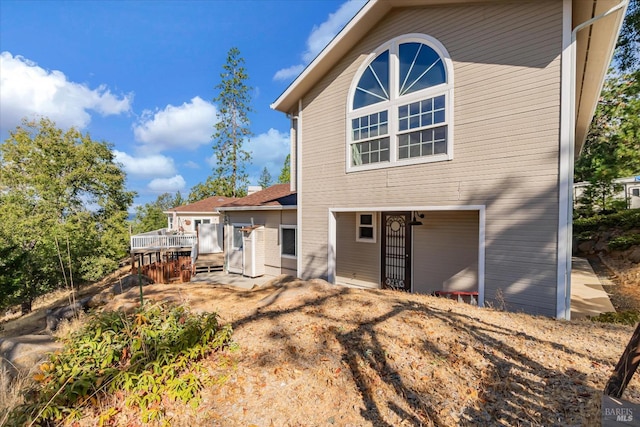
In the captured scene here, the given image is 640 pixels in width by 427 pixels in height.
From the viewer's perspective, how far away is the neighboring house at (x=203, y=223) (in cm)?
1947

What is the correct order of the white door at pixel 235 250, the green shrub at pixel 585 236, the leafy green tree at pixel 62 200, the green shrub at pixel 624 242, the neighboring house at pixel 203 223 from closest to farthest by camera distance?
the green shrub at pixel 624 242 → the white door at pixel 235 250 → the green shrub at pixel 585 236 → the leafy green tree at pixel 62 200 → the neighboring house at pixel 203 223

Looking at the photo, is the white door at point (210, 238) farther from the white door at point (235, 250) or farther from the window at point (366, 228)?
the window at point (366, 228)

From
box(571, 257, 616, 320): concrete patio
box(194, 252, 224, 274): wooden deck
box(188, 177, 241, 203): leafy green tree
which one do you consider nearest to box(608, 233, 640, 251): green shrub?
box(571, 257, 616, 320): concrete patio

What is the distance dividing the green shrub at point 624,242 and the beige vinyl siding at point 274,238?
12.8 meters

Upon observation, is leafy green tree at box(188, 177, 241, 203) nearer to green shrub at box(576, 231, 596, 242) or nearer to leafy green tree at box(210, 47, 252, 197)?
leafy green tree at box(210, 47, 252, 197)

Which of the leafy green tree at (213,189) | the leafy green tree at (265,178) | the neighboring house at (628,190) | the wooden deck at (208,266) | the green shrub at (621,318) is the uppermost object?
the leafy green tree at (265,178)

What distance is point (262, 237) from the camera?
11.8 metres

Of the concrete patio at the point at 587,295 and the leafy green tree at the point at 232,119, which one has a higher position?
the leafy green tree at the point at 232,119

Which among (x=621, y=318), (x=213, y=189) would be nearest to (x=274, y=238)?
(x=621, y=318)

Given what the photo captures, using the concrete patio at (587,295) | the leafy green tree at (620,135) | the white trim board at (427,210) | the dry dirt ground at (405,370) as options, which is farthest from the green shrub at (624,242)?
the dry dirt ground at (405,370)

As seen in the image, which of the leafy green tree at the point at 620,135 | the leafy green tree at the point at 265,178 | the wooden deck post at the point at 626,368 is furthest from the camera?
the leafy green tree at the point at 265,178

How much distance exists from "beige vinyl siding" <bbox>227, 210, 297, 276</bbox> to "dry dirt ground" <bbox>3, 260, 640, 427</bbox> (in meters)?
6.09

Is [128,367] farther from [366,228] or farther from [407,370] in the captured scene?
[366,228]

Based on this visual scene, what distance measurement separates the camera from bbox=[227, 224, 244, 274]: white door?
12.6m
